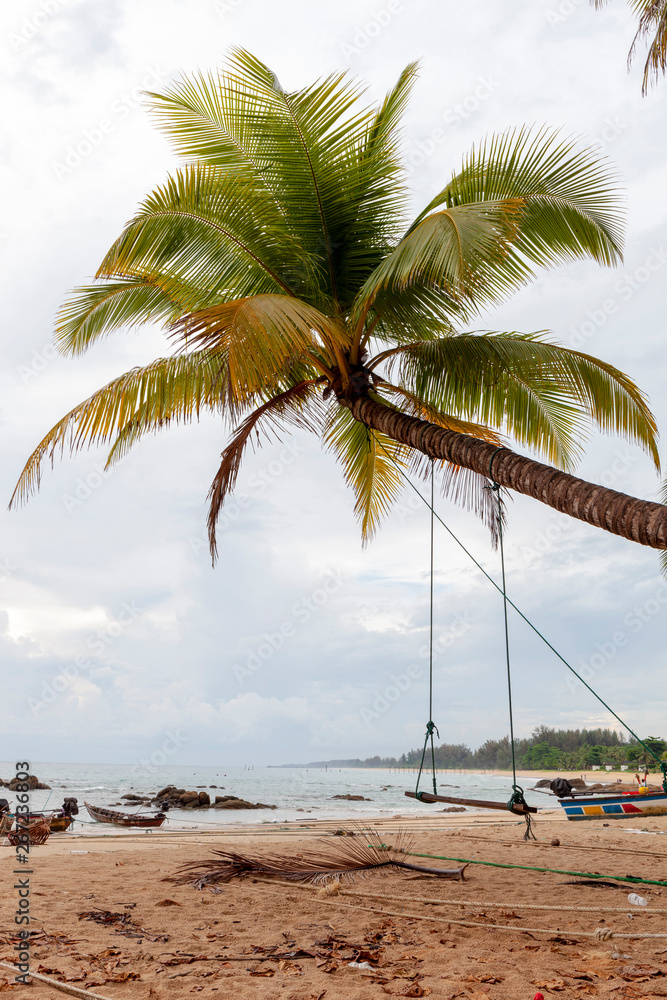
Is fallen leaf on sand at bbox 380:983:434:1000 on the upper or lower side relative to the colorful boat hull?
upper

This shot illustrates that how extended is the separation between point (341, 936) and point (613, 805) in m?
10.0

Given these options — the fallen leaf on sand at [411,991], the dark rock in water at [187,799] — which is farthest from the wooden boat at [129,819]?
the fallen leaf on sand at [411,991]

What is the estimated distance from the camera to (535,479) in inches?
190

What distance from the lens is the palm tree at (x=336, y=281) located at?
6.02 m

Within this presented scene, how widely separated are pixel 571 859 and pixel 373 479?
200 inches

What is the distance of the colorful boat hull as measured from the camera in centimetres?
1171

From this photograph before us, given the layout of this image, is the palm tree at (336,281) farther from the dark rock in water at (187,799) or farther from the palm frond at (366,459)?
the dark rock in water at (187,799)

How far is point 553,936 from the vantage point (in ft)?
13.8

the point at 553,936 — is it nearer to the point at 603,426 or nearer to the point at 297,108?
the point at 603,426

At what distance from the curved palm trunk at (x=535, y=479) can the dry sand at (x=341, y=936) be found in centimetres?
234

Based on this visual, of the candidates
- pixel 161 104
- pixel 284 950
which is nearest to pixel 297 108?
pixel 161 104

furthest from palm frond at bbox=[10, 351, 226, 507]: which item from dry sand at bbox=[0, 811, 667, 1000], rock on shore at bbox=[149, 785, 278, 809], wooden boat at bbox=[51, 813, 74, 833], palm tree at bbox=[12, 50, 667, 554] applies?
rock on shore at bbox=[149, 785, 278, 809]

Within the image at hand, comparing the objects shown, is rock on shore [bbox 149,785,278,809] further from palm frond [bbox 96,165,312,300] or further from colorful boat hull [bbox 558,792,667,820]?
palm frond [bbox 96,165,312,300]

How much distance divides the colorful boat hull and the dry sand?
542 centimetres
